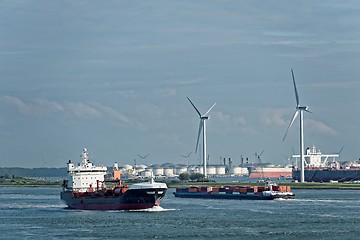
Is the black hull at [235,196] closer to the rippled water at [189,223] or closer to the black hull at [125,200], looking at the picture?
the rippled water at [189,223]

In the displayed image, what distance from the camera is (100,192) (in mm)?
124875

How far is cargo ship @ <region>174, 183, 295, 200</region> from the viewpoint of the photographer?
164 m

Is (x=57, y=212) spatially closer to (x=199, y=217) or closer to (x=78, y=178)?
(x=78, y=178)

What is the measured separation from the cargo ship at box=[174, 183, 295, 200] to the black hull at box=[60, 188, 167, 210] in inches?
1849

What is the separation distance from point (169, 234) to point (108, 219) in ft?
68.0

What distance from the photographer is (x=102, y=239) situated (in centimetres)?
8388

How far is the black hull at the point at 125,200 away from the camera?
119 meters

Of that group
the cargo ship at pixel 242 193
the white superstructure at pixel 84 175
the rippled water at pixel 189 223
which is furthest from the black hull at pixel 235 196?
the white superstructure at pixel 84 175

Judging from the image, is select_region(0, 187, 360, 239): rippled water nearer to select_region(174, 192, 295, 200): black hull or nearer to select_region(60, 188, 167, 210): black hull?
select_region(60, 188, 167, 210): black hull

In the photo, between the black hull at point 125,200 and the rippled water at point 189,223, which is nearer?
the rippled water at point 189,223

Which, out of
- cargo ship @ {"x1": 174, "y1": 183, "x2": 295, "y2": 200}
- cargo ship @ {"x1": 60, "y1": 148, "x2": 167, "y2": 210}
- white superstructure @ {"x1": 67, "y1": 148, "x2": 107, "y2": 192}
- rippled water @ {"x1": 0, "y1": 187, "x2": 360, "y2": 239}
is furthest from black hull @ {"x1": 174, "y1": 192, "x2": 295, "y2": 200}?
white superstructure @ {"x1": 67, "y1": 148, "x2": 107, "y2": 192}

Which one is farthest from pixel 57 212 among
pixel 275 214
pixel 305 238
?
pixel 305 238

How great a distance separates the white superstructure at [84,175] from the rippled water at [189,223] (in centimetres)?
416

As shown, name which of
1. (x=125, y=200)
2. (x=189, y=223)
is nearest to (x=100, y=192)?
(x=125, y=200)
